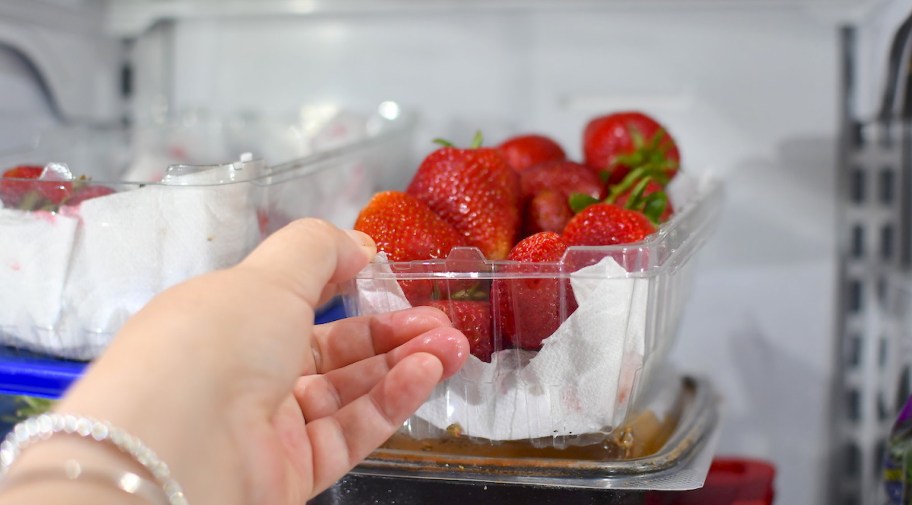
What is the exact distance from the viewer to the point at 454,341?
1.84 feet

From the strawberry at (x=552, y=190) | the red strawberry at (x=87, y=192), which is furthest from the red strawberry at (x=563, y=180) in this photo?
the red strawberry at (x=87, y=192)

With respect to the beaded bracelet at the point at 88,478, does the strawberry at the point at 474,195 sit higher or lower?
higher

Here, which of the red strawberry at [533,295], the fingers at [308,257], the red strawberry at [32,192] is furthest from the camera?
the red strawberry at [32,192]

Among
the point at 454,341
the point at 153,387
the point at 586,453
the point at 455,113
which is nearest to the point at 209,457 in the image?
the point at 153,387

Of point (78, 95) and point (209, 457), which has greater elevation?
point (78, 95)

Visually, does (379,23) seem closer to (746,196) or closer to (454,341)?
(746,196)

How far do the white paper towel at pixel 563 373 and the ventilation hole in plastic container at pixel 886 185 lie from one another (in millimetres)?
595

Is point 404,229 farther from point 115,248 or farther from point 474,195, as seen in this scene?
point 115,248

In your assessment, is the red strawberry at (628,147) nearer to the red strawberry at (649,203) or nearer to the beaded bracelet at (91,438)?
the red strawberry at (649,203)

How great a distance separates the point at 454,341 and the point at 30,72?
0.81m

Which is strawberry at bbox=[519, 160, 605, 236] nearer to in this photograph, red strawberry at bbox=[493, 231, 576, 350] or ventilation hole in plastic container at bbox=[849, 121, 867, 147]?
red strawberry at bbox=[493, 231, 576, 350]

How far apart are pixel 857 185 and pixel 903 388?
0.82 feet

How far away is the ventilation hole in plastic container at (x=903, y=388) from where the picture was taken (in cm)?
98

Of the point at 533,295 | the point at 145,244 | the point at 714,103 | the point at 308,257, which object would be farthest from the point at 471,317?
the point at 714,103
